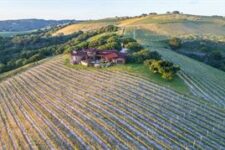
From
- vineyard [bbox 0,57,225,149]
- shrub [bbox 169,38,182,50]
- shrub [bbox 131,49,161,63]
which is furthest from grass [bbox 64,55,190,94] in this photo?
shrub [bbox 169,38,182,50]

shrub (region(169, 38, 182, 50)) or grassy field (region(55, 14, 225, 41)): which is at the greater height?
shrub (region(169, 38, 182, 50))

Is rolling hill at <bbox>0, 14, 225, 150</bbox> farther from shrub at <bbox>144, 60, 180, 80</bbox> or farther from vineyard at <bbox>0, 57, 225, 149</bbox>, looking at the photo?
shrub at <bbox>144, 60, 180, 80</bbox>

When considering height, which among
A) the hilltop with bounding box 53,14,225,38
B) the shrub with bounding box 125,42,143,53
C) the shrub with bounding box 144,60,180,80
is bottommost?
the hilltop with bounding box 53,14,225,38

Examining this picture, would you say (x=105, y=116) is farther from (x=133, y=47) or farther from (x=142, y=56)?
(x=133, y=47)

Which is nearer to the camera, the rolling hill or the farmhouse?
the rolling hill

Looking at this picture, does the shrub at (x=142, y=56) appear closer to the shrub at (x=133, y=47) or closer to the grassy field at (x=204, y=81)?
the grassy field at (x=204, y=81)

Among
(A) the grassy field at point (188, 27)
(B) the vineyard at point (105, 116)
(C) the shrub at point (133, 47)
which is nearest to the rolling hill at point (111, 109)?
(B) the vineyard at point (105, 116)
